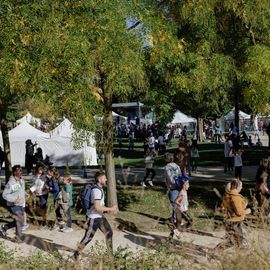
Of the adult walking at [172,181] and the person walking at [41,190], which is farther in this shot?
the person walking at [41,190]

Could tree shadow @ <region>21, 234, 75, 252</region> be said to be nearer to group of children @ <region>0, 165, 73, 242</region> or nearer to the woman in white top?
group of children @ <region>0, 165, 73, 242</region>

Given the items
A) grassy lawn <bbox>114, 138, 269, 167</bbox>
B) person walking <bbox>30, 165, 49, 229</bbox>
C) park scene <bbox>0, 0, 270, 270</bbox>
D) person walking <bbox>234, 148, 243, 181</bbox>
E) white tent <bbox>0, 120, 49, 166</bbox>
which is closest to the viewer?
park scene <bbox>0, 0, 270, 270</bbox>

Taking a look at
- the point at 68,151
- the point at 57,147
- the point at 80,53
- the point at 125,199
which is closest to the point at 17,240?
the point at 80,53

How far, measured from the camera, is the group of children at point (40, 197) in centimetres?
1062

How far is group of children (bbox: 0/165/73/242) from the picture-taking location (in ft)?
34.9

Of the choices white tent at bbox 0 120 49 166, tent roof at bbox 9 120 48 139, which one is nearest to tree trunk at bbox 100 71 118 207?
white tent at bbox 0 120 49 166

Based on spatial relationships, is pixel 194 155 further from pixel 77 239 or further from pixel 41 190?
pixel 77 239

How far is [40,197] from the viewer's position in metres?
12.2

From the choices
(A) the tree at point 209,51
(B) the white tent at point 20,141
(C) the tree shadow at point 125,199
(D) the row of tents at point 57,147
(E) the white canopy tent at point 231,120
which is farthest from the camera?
(E) the white canopy tent at point 231,120

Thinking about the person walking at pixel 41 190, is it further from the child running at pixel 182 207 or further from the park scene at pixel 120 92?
the child running at pixel 182 207

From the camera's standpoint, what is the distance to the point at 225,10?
12891mm

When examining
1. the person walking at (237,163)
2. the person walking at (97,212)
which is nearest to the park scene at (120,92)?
the person walking at (97,212)

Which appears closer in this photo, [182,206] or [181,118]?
[182,206]

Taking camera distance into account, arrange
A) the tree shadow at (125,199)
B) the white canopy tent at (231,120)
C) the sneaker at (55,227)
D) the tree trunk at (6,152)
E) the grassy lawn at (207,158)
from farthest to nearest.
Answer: the white canopy tent at (231,120) < the grassy lawn at (207,158) < the tree trunk at (6,152) < the tree shadow at (125,199) < the sneaker at (55,227)
